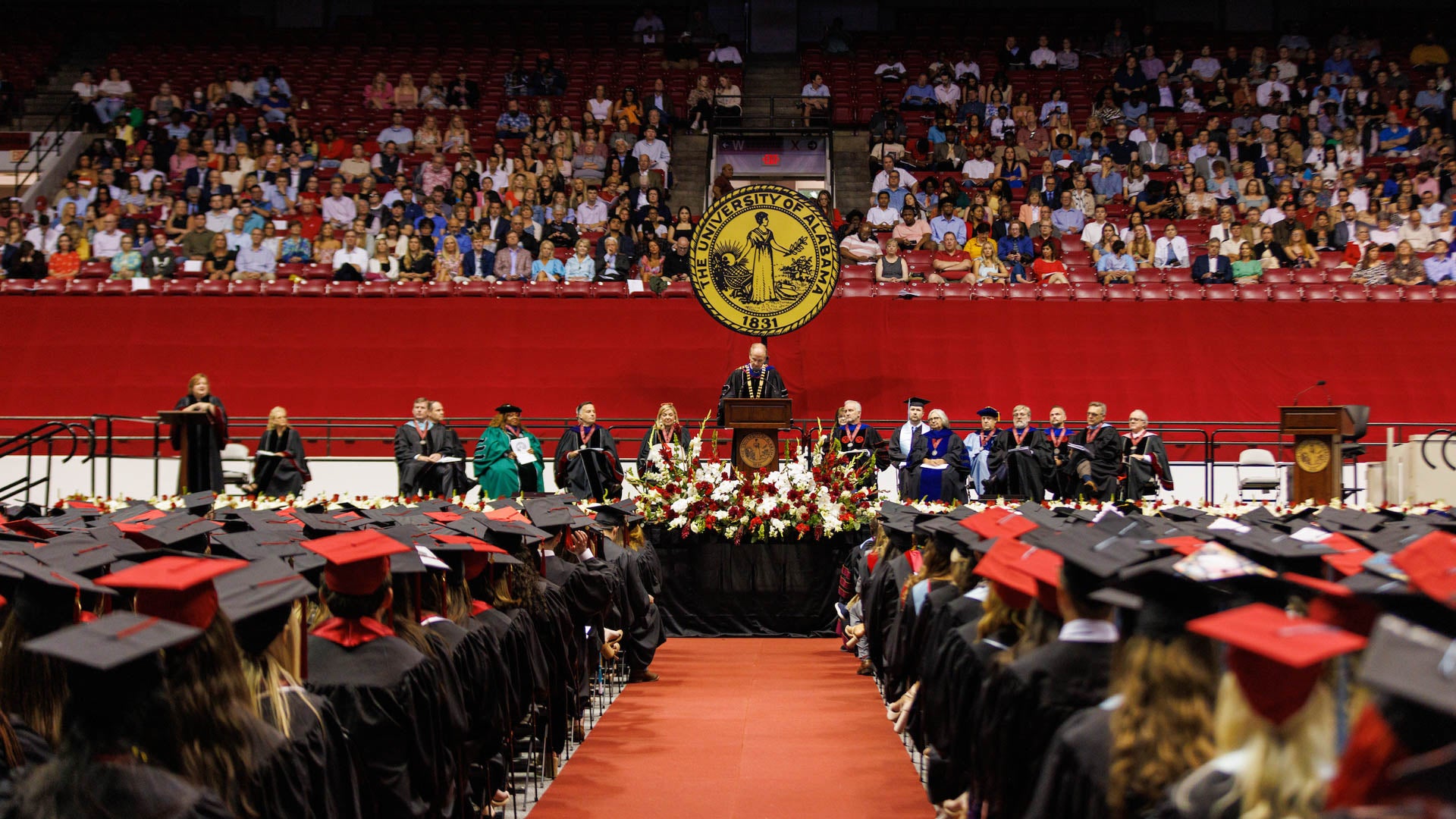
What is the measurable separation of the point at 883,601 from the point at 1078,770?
14.3ft

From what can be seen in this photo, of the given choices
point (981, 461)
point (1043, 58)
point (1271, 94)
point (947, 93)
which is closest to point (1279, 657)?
point (981, 461)

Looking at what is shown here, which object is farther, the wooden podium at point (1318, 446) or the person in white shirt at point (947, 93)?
the person in white shirt at point (947, 93)

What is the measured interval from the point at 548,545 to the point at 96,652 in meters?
4.68

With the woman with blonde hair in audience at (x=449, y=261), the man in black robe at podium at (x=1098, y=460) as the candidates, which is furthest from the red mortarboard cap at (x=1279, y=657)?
the woman with blonde hair in audience at (x=449, y=261)

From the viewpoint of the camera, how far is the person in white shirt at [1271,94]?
2139cm

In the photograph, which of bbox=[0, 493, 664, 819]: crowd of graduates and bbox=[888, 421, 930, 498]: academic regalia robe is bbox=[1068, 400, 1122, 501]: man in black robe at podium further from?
bbox=[0, 493, 664, 819]: crowd of graduates

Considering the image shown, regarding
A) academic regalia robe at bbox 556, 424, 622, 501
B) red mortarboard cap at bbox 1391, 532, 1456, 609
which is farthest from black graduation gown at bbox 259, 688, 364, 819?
academic regalia robe at bbox 556, 424, 622, 501

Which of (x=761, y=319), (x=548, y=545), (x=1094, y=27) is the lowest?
(x=548, y=545)

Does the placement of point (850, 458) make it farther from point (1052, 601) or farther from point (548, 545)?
point (1052, 601)

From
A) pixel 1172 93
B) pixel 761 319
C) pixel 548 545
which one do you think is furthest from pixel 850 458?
pixel 1172 93

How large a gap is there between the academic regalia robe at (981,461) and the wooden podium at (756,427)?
2579 mm

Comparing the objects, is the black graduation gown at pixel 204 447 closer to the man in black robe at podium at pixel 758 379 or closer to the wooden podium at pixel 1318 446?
the man in black robe at podium at pixel 758 379

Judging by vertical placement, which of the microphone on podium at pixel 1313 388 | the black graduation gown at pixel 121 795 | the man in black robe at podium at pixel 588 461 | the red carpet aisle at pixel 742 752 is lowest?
the red carpet aisle at pixel 742 752

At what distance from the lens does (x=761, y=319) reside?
13375 millimetres
